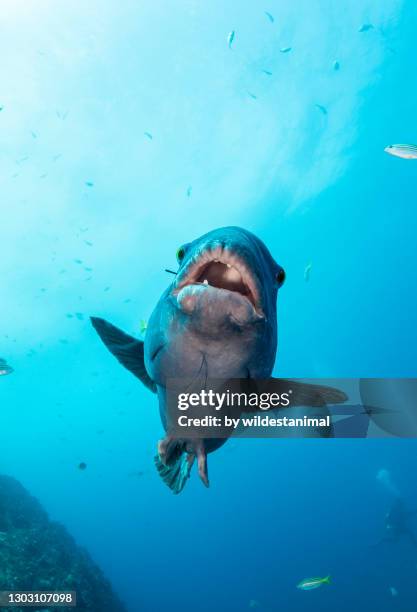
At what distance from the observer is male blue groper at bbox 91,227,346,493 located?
1803 millimetres

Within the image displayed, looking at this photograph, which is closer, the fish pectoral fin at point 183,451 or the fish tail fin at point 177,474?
the fish pectoral fin at point 183,451

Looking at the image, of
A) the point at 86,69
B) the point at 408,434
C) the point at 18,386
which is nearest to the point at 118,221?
the point at 86,69

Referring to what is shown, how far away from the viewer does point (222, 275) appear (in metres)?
1.97

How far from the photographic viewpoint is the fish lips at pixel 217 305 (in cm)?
179

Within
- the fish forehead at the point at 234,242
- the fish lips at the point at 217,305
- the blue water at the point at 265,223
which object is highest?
the blue water at the point at 265,223

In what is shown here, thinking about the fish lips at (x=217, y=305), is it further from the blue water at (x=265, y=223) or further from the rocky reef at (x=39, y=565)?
the blue water at (x=265, y=223)

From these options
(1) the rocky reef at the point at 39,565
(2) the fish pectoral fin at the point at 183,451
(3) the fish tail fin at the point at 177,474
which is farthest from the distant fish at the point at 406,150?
(1) the rocky reef at the point at 39,565

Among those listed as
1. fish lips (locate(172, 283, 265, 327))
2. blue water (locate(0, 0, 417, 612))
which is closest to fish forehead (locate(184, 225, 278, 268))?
fish lips (locate(172, 283, 265, 327))

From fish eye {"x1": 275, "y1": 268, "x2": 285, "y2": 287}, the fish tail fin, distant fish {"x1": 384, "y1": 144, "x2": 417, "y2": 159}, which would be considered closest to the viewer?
fish eye {"x1": 275, "y1": 268, "x2": 285, "y2": 287}

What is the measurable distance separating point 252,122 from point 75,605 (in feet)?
112

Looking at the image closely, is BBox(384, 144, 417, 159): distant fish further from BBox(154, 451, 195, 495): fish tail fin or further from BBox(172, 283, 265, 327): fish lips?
BBox(172, 283, 265, 327): fish lips

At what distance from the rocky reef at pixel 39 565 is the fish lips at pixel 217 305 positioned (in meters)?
14.6

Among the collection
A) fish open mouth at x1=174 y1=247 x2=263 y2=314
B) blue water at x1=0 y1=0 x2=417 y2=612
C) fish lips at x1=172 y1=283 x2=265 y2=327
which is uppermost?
blue water at x1=0 y1=0 x2=417 y2=612

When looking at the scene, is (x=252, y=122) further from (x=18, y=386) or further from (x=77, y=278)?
(x=18, y=386)
